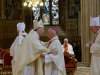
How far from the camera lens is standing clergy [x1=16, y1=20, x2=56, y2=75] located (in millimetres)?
6266

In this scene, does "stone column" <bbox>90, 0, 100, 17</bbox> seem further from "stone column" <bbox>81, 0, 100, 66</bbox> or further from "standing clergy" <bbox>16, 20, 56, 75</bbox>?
"standing clergy" <bbox>16, 20, 56, 75</bbox>

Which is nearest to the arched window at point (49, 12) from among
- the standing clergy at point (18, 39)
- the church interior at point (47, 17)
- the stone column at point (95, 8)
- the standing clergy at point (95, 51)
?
the church interior at point (47, 17)

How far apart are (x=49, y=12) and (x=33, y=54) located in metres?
15.5

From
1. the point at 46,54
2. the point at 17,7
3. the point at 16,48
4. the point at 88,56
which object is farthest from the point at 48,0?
the point at 46,54

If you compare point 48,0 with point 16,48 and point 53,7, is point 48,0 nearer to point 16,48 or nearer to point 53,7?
point 53,7

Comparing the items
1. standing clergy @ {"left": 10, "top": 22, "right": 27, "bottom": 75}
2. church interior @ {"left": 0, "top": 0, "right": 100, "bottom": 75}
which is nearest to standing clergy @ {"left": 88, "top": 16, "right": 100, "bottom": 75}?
standing clergy @ {"left": 10, "top": 22, "right": 27, "bottom": 75}

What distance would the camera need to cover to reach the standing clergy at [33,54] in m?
6.27

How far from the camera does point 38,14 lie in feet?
70.4

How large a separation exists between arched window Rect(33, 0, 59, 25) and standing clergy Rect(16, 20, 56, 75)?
1501 cm

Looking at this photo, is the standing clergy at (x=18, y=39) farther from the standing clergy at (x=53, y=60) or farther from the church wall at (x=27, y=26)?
the church wall at (x=27, y=26)

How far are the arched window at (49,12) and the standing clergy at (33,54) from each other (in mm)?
15005

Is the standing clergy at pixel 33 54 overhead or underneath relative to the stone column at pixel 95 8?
underneath

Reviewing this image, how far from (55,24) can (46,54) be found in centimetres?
1507

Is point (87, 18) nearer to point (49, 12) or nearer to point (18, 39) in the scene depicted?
point (49, 12)
